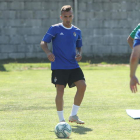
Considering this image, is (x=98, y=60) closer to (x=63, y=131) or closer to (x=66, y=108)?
(x=66, y=108)

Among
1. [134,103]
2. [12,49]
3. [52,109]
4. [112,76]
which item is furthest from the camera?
[12,49]

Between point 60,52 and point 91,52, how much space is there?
41.6 ft

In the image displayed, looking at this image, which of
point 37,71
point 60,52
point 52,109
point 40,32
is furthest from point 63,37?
point 40,32

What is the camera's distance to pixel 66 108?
8.24 meters

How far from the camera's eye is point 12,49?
19.0 m

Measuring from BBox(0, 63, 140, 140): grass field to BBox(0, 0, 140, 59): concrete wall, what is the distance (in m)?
4.57

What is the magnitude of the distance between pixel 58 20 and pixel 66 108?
11.2 metres

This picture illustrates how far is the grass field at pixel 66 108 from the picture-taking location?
6.05 m

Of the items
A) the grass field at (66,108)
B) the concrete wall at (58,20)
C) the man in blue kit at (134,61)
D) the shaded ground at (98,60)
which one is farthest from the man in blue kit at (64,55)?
the concrete wall at (58,20)

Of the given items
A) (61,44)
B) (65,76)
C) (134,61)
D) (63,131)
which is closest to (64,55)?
(61,44)

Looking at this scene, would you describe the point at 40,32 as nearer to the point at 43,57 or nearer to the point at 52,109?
the point at 43,57

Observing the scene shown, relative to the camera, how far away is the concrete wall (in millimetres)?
18859

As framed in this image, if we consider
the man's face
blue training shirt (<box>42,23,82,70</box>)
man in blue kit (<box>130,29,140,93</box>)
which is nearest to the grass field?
blue training shirt (<box>42,23,82,70</box>)

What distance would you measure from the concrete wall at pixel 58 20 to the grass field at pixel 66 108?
457 centimetres
